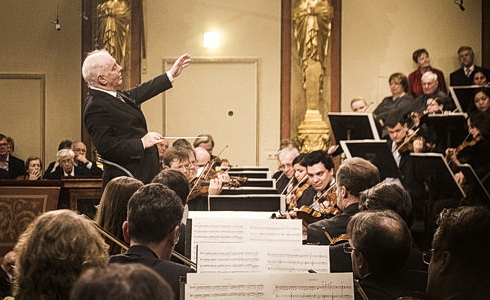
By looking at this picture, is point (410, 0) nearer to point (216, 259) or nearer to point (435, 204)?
point (435, 204)

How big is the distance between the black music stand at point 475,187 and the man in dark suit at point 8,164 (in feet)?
18.1

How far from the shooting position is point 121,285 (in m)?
1.41

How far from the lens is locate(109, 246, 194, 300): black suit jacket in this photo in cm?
273

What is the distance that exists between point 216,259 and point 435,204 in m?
4.59

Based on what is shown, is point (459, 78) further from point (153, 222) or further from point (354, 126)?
point (153, 222)

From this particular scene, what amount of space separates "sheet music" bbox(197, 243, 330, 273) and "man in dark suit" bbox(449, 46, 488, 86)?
319 inches

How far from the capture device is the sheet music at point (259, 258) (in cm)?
293

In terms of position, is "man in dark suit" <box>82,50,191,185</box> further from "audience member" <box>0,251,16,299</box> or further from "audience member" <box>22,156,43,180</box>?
"audience member" <box>22,156,43,180</box>

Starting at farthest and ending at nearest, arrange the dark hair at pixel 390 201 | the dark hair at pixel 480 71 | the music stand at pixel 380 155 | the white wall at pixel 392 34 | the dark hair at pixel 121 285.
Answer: the white wall at pixel 392 34, the dark hair at pixel 480 71, the music stand at pixel 380 155, the dark hair at pixel 390 201, the dark hair at pixel 121 285

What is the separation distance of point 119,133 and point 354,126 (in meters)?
3.79

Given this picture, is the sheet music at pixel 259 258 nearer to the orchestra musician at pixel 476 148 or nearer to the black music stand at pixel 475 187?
the black music stand at pixel 475 187

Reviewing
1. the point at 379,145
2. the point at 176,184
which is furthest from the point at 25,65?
the point at 176,184

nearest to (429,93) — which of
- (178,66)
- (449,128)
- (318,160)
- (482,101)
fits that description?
(482,101)

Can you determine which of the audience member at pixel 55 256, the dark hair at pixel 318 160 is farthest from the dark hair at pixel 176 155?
the audience member at pixel 55 256
